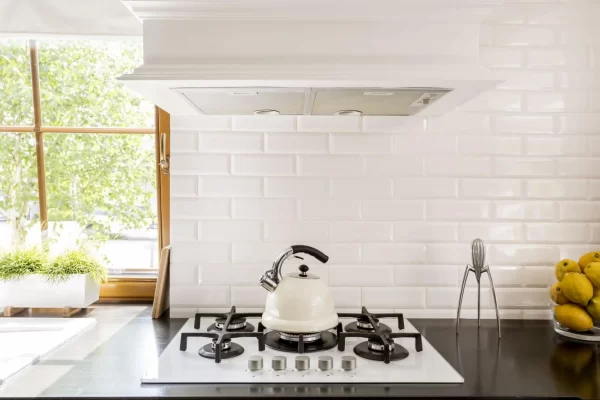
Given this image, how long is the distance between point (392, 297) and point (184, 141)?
3.09ft

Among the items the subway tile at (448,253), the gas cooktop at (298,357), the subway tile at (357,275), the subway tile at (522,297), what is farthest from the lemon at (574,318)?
the subway tile at (357,275)

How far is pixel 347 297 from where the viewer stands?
1.72 meters

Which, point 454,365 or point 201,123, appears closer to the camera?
point 454,365

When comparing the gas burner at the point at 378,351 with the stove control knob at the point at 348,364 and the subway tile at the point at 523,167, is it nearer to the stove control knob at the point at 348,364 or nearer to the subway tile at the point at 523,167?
the stove control knob at the point at 348,364

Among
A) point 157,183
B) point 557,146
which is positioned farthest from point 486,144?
point 157,183

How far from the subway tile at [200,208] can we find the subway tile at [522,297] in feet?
3.43

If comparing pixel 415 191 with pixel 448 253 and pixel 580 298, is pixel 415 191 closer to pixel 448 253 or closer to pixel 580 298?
pixel 448 253

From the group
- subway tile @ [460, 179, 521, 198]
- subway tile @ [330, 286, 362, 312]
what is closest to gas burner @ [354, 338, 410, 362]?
subway tile @ [330, 286, 362, 312]

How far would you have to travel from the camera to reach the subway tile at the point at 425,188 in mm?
1724

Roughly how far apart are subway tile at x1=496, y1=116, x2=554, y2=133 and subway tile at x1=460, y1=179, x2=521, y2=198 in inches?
7.3

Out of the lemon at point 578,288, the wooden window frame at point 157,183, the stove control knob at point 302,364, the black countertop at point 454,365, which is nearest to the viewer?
the black countertop at point 454,365

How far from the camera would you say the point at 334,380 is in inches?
44.7

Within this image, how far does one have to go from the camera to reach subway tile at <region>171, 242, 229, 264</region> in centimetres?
172

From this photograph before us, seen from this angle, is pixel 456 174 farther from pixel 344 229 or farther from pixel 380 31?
pixel 380 31
